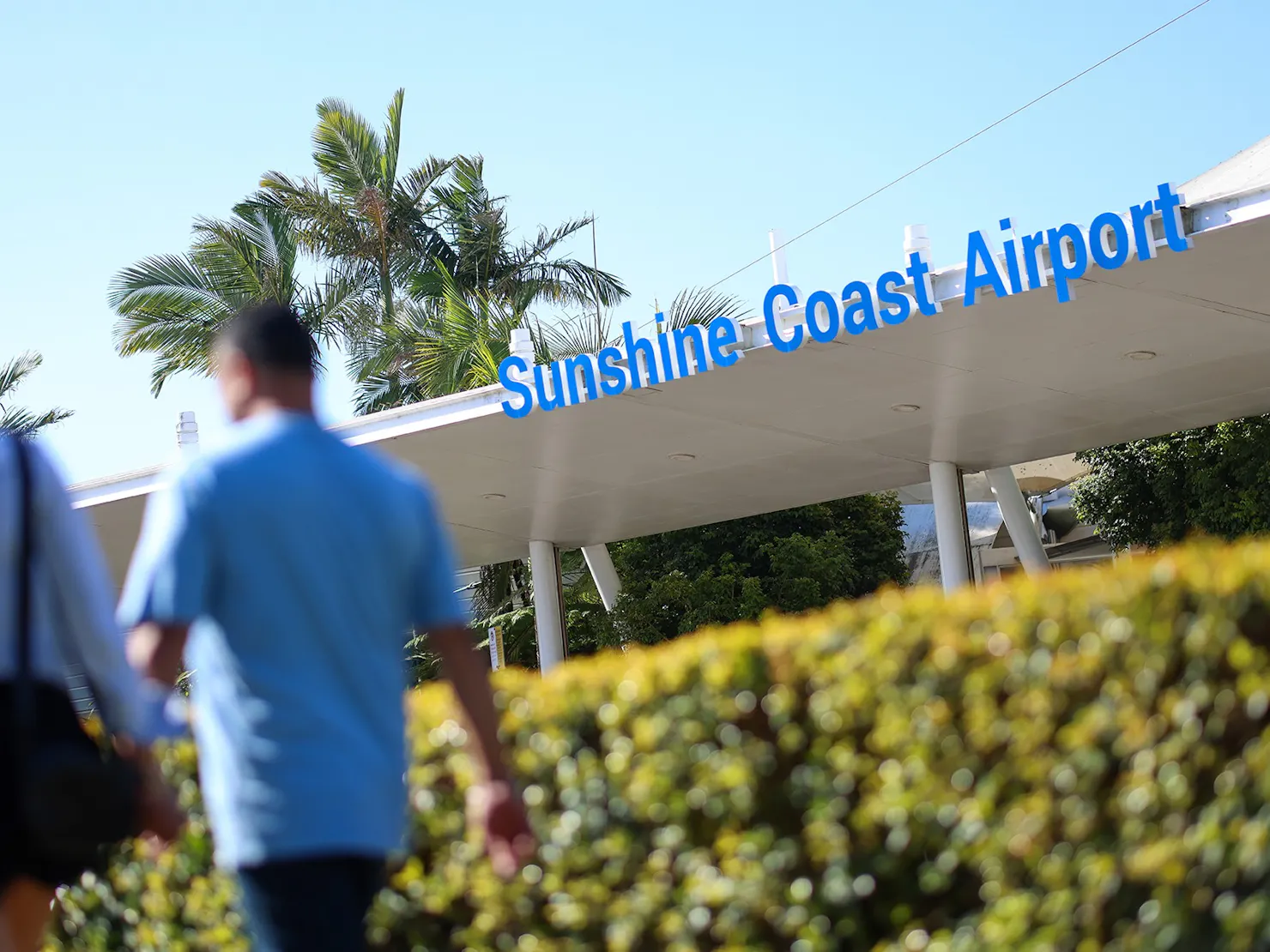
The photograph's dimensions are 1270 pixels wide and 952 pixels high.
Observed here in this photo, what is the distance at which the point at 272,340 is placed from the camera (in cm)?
255

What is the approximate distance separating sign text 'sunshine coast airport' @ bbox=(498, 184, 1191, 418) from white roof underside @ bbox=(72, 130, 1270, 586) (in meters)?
0.18

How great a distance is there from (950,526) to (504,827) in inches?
544

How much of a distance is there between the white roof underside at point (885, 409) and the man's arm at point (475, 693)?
25.4 feet

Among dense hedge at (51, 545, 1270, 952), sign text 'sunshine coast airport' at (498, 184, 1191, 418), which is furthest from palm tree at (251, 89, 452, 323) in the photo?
dense hedge at (51, 545, 1270, 952)

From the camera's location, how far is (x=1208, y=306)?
10445 mm

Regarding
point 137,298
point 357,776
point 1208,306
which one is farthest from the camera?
point 137,298

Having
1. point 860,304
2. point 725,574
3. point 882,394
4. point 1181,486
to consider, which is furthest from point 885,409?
point 725,574

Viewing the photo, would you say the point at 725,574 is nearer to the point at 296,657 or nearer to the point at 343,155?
the point at 343,155

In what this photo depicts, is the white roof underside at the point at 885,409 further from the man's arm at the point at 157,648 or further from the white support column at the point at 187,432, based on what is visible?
the man's arm at the point at 157,648

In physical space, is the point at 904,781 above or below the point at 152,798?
below

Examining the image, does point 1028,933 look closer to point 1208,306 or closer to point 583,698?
point 583,698

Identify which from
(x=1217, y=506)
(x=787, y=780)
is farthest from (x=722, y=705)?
(x=1217, y=506)

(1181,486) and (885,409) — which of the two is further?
(1181,486)

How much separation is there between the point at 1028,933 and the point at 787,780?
546 mm
